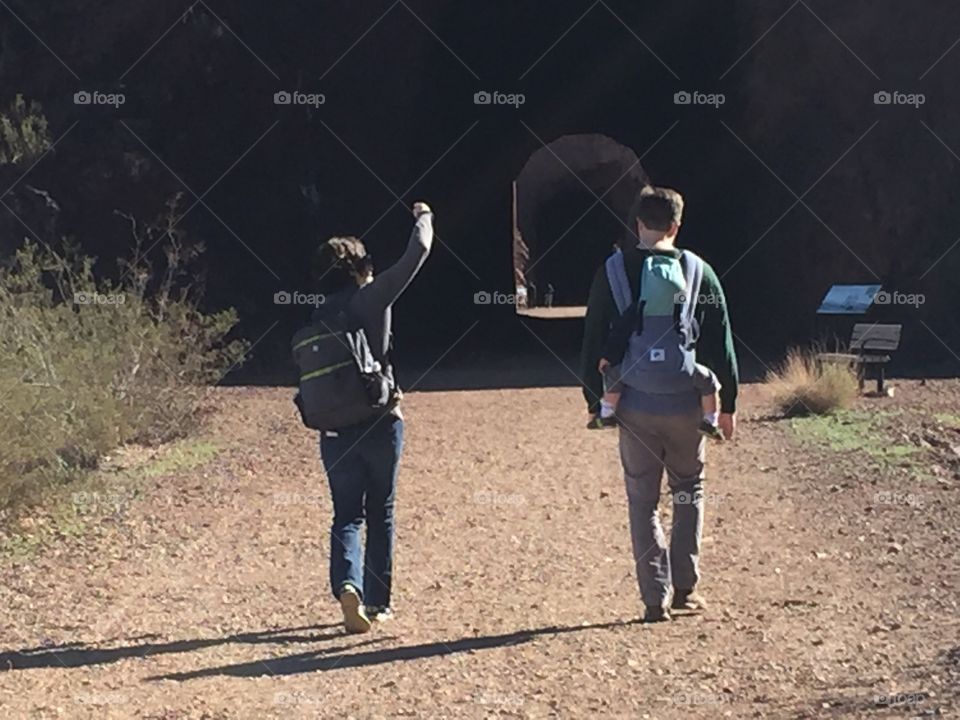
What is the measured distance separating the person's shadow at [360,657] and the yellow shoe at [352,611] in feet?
0.81

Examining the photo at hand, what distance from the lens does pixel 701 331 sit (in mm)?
6188

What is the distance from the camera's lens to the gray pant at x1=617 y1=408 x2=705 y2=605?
6.12 meters

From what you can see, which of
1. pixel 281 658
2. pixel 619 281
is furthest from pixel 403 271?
pixel 281 658

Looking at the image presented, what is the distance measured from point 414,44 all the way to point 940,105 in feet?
22.2

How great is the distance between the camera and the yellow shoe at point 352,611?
6.40 metres
